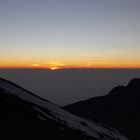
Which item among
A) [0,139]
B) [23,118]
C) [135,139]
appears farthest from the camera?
[135,139]

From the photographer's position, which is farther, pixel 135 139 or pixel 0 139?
pixel 135 139

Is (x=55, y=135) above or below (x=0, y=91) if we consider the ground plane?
below

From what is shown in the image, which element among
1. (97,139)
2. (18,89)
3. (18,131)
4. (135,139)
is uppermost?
(18,89)

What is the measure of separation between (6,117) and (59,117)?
67.1 ft

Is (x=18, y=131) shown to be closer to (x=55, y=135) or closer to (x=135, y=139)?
(x=55, y=135)

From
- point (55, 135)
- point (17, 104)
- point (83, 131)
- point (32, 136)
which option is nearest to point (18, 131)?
point (32, 136)

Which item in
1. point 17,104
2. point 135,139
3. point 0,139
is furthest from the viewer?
point 135,139

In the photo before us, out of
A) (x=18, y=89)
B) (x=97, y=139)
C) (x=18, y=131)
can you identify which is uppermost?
(x=18, y=89)

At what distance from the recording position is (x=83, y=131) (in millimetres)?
88188

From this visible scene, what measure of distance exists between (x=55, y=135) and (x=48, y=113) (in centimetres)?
1598

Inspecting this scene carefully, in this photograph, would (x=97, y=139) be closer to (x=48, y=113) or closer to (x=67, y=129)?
(x=67, y=129)

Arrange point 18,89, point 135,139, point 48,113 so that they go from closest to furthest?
1. point 48,113
2. point 18,89
3. point 135,139

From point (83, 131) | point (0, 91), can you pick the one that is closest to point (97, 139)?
point (83, 131)

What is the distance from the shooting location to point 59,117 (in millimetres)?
93188
